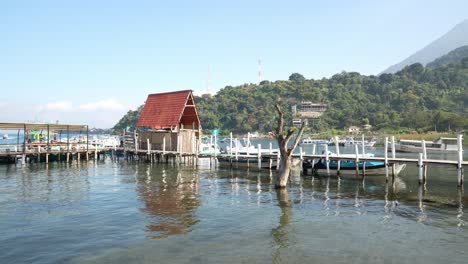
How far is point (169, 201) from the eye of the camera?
21219 mm

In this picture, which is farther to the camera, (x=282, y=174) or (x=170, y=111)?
(x=170, y=111)

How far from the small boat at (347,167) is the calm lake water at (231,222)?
7.78 feet

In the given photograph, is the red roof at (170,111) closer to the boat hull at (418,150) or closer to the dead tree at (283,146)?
the dead tree at (283,146)

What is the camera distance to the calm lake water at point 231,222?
12375mm

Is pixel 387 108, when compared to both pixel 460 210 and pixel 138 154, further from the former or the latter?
pixel 460 210

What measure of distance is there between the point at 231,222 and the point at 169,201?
589 centimetres

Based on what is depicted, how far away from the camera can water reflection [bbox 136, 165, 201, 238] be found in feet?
51.3

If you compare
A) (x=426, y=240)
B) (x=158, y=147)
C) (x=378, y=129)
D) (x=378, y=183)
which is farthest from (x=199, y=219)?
(x=378, y=129)

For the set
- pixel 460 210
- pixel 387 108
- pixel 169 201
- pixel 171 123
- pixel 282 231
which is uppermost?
pixel 387 108

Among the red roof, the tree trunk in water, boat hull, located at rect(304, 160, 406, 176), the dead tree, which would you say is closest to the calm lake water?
the tree trunk in water

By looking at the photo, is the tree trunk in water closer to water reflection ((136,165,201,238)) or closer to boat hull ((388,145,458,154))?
water reflection ((136,165,201,238))

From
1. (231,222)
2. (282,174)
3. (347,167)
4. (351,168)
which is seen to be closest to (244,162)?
(347,167)

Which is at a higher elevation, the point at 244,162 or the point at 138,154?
the point at 138,154

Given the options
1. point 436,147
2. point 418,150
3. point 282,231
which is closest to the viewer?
point 282,231
